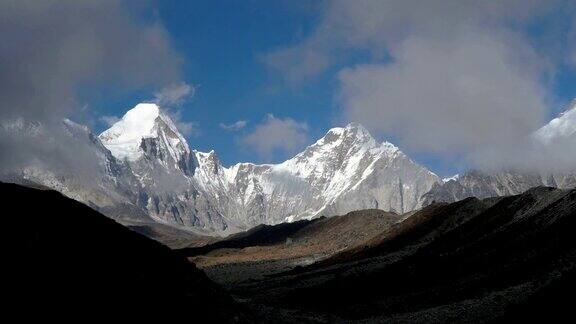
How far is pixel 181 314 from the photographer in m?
36.2

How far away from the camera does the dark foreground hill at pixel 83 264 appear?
3036 centimetres

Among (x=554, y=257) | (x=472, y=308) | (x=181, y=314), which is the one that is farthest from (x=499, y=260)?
(x=181, y=314)

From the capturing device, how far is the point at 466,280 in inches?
2186

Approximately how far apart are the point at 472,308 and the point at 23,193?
30839 millimetres

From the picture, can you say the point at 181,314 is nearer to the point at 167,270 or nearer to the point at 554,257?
the point at 167,270

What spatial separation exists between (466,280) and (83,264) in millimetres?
34906

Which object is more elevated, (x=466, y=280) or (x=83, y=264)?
(x=83, y=264)

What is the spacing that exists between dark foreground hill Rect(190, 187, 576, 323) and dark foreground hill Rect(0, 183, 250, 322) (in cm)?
1040

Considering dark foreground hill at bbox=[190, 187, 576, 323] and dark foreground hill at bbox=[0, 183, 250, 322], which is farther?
dark foreground hill at bbox=[190, 187, 576, 323]

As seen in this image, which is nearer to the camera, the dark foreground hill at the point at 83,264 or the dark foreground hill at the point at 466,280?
the dark foreground hill at the point at 83,264

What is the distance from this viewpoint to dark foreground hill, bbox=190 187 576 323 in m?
42.2

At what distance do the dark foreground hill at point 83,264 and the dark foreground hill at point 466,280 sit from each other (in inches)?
410

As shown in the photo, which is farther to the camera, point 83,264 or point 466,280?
point 466,280

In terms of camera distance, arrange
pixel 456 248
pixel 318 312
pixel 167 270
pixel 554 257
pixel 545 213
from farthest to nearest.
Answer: pixel 456 248, pixel 545 213, pixel 318 312, pixel 554 257, pixel 167 270
